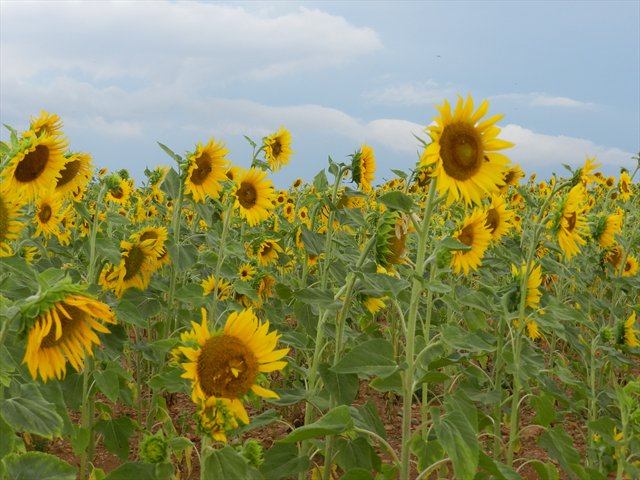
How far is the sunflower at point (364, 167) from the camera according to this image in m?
4.45

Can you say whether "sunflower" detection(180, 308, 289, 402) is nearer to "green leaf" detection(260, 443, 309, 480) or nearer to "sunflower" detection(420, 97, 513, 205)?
"green leaf" detection(260, 443, 309, 480)

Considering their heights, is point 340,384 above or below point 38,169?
below

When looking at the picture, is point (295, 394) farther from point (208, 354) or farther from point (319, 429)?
point (208, 354)

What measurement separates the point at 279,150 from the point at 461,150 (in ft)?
11.2

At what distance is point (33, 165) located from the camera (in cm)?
290

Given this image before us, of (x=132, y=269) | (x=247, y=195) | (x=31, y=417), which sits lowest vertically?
(x=31, y=417)

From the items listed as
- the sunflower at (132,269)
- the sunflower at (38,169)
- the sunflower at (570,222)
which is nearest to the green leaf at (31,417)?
the sunflower at (38,169)

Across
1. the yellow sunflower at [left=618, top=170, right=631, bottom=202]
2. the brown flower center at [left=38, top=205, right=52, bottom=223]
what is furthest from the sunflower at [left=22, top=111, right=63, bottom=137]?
the yellow sunflower at [left=618, top=170, right=631, bottom=202]

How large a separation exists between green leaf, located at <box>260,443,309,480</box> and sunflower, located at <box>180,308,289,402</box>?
627 millimetres

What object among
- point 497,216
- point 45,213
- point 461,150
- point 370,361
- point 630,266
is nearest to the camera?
point 370,361

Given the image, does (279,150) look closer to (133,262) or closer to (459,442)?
(133,262)

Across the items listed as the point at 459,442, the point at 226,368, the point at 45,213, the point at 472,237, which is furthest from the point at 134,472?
the point at 45,213

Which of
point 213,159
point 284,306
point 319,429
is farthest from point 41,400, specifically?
point 284,306

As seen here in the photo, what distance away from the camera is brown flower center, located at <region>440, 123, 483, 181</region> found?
2.35 metres
